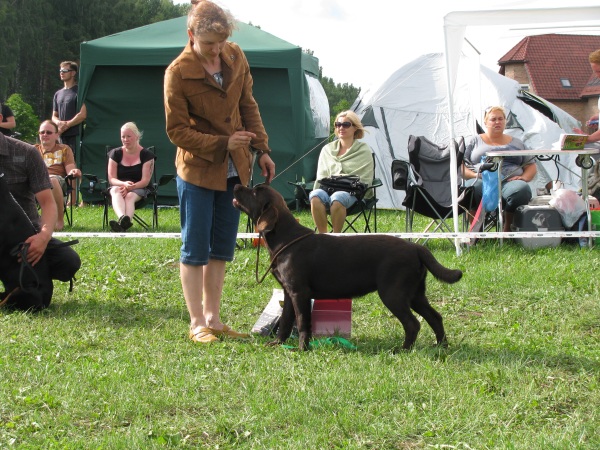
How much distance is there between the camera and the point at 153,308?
17.5 ft

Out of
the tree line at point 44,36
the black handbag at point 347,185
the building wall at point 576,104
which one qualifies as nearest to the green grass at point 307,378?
the black handbag at point 347,185

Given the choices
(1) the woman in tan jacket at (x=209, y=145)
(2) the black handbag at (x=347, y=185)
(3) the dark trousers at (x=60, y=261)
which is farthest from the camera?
(2) the black handbag at (x=347, y=185)

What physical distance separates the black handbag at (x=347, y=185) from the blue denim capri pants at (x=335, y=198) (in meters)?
0.06

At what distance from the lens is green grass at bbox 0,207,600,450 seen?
293cm

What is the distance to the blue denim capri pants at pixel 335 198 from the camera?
25.1ft

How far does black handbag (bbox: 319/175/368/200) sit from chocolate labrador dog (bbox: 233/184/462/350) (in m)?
3.49

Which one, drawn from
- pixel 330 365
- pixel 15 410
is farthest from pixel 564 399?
pixel 15 410

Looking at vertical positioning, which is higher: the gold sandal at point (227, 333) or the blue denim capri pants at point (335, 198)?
the blue denim capri pants at point (335, 198)

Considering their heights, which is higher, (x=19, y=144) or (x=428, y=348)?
(x=19, y=144)

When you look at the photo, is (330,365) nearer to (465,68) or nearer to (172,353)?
(172,353)

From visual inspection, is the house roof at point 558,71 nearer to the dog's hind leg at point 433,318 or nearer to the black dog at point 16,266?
the dog's hind leg at point 433,318

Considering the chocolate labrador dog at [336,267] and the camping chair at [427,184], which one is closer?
the chocolate labrador dog at [336,267]

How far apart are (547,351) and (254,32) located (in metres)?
8.83

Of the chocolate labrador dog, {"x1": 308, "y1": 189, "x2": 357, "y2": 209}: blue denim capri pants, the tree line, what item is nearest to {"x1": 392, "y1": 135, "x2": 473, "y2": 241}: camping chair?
{"x1": 308, "y1": 189, "x2": 357, "y2": 209}: blue denim capri pants
